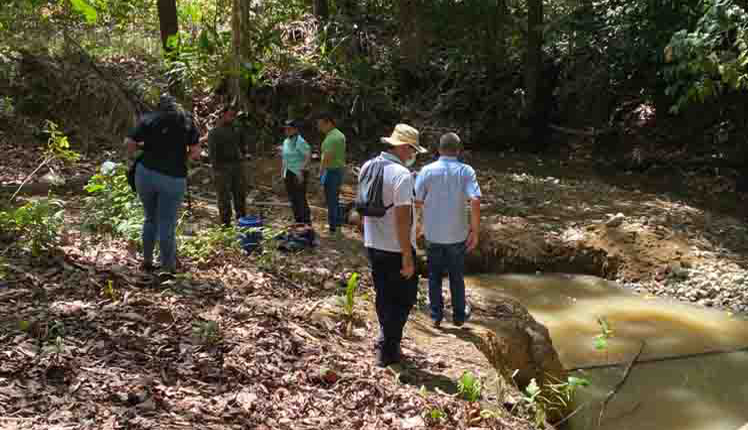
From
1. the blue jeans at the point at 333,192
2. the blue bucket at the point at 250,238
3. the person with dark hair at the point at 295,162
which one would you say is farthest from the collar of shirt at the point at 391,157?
the blue jeans at the point at 333,192

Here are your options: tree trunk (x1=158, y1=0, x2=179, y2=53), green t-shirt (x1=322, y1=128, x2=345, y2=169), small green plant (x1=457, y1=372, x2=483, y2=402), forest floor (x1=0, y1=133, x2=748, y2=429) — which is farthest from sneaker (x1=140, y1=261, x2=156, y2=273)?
tree trunk (x1=158, y1=0, x2=179, y2=53)

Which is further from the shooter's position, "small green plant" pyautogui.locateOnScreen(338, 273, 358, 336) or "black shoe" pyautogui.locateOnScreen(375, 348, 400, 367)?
"small green plant" pyautogui.locateOnScreen(338, 273, 358, 336)

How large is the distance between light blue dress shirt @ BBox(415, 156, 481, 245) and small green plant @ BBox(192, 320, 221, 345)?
2.19 meters

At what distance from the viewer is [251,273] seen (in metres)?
6.94

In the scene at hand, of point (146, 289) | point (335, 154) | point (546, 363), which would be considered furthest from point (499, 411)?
point (335, 154)

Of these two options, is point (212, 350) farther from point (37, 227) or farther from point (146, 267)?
point (37, 227)

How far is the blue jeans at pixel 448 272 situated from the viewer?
6.32 metres

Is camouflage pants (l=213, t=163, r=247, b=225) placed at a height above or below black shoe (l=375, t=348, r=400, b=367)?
above

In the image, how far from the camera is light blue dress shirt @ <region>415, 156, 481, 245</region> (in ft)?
20.3

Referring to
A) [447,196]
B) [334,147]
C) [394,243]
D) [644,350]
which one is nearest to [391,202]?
[394,243]

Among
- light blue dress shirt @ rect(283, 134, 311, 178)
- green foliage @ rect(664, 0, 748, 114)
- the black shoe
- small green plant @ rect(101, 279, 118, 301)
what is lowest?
the black shoe

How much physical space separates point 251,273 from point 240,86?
32.0ft

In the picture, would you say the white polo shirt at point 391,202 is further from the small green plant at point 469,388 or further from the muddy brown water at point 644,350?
the muddy brown water at point 644,350

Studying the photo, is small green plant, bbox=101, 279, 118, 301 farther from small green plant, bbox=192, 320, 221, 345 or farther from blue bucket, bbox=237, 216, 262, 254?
blue bucket, bbox=237, 216, 262, 254
